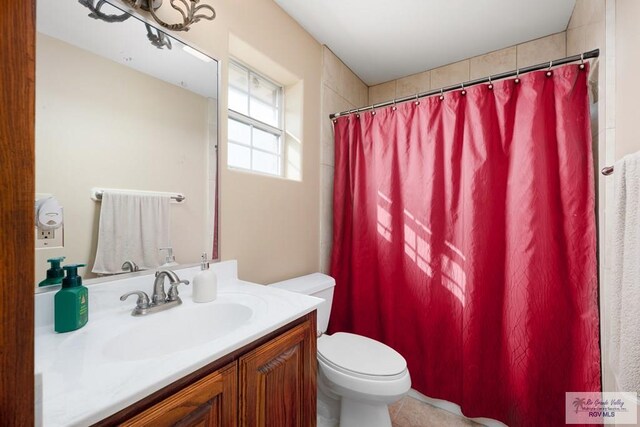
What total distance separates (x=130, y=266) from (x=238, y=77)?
118 cm

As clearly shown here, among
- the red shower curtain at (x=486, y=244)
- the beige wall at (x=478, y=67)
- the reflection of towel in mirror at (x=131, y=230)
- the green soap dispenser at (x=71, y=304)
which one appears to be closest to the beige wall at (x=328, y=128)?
the red shower curtain at (x=486, y=244)

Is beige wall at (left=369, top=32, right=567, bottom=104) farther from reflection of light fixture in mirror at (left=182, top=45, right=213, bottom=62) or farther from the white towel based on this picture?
reflection of light fixture in mirror at (left=182, top=45, right=213, bottom=62)

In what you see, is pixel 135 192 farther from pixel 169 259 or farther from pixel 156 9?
pixel 156 9

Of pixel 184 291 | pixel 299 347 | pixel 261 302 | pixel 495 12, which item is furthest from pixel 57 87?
pixel 495 12

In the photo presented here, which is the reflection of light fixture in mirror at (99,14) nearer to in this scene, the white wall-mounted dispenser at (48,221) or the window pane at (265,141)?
the white wall-mounted dispenser at (48,221)

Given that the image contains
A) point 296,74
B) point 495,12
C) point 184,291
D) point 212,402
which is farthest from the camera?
point 296,74

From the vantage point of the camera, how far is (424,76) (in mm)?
2227

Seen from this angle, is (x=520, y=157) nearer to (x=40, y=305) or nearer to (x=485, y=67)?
(x=485, y=67)

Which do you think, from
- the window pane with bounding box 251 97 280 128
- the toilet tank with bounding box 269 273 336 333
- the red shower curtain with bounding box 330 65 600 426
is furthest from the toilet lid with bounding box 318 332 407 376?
the window pane with bounding box 251 97 280 128

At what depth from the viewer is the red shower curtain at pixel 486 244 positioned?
49.6 inches

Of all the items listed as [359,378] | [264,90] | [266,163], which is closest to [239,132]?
[266,163]

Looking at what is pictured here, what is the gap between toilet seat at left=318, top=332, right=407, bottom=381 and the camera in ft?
3.87

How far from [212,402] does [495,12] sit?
2303mm

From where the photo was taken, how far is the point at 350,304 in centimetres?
198
